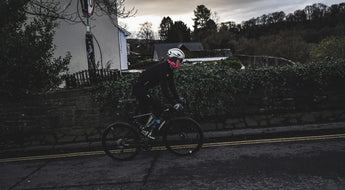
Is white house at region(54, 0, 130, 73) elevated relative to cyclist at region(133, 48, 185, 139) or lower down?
elevated

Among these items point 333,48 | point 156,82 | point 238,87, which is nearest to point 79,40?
point 238,87

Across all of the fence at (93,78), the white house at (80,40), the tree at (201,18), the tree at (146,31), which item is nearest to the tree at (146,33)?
the tree at (146,31)

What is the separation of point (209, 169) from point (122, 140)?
1.77 meters

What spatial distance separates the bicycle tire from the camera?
497cm

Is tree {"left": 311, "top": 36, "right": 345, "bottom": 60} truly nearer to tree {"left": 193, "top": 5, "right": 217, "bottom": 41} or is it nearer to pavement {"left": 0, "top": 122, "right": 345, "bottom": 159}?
pavement {"left": 0, "top": 122, "right": 345, "bottom": 159}

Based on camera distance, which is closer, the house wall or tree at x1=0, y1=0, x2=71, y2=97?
tree at x1=0, y1=0, x2=71, y2=97

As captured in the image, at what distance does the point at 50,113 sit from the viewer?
677 cm

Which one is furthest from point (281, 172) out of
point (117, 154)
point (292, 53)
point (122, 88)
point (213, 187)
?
point (292, 53)

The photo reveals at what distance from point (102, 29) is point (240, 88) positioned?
13.8m

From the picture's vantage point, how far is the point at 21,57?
6434 mm

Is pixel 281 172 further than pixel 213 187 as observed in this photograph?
Yes

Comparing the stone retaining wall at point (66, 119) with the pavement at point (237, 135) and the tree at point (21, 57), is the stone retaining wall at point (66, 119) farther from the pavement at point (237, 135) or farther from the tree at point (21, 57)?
the tree at point (21, 57)

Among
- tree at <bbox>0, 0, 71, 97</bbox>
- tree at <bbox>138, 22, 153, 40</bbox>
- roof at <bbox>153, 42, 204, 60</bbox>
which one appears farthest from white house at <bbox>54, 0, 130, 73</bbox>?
tree at <bbox>138, 22, 153, 40</bbox>

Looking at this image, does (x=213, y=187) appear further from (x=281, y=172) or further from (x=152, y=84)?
(x=152, y=84)
